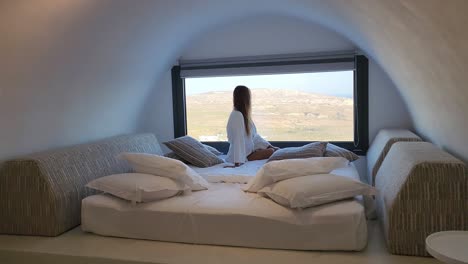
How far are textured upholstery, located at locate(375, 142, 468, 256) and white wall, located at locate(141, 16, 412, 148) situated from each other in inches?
82.5

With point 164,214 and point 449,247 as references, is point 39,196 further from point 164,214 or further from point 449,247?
point 449,247

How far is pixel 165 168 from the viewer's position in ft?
8.79

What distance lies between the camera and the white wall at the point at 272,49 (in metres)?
4.10

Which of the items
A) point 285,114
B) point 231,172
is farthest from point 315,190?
point 285,114

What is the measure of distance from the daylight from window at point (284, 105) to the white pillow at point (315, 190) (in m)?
2.07

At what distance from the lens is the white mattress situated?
212cm

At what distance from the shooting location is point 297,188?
2.25m

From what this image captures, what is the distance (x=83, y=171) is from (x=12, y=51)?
3.05 ft

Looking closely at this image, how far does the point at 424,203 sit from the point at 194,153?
2.31m

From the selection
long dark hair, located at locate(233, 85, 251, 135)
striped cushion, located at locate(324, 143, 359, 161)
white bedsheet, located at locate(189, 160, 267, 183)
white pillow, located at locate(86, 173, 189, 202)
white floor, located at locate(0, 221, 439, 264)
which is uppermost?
long dark hair, located at locate(233, 85, 251, 135)

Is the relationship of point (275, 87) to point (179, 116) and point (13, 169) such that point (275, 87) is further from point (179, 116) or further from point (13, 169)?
point (13, 169)

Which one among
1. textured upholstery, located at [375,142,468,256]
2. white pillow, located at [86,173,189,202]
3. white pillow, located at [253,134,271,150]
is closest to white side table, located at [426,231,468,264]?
textured upholstery, located at [375,142,468,256]

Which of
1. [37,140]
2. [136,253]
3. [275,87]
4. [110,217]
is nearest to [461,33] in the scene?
[136,253]

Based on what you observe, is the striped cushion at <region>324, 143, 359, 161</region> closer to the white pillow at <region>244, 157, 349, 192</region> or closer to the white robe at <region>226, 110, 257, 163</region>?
the white robe at <region>226, 110, 257, 163</region>
